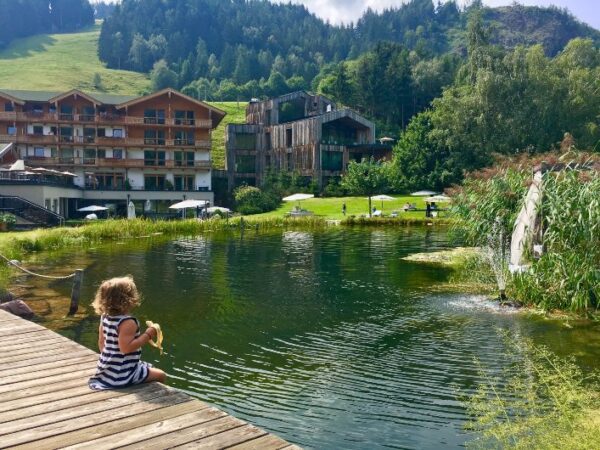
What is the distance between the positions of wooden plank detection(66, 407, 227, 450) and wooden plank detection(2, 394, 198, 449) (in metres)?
0.18

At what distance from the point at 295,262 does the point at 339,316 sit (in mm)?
12479

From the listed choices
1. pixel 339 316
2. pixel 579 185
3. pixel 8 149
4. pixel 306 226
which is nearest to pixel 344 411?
pixel 339 316

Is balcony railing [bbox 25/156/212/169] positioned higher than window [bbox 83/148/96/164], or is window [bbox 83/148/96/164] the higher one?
window [bbox 83/148/96/164]

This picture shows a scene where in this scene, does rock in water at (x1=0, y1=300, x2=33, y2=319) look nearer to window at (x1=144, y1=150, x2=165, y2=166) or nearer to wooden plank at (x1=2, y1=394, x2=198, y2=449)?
wooden plank at (x1=2, y1=394, x2=198, y2=449)

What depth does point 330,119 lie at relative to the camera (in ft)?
255

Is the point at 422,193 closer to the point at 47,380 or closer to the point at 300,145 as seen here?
the point at 300,145

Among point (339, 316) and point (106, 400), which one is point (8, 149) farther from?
point (106, 400)

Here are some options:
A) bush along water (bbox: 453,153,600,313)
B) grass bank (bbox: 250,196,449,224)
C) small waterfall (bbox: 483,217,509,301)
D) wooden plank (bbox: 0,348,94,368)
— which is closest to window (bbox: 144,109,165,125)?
grass bank (bbox: 250,196,449,224)

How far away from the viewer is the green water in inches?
380

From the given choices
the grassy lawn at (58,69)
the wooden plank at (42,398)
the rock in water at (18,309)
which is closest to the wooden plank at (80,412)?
the wooden plank at (42,398)

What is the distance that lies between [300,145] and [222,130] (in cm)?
3686

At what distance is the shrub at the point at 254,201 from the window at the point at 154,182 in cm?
979

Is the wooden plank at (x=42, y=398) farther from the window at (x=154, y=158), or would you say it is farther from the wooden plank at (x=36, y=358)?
the window at (x=154, y=158)

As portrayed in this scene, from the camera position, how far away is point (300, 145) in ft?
258
